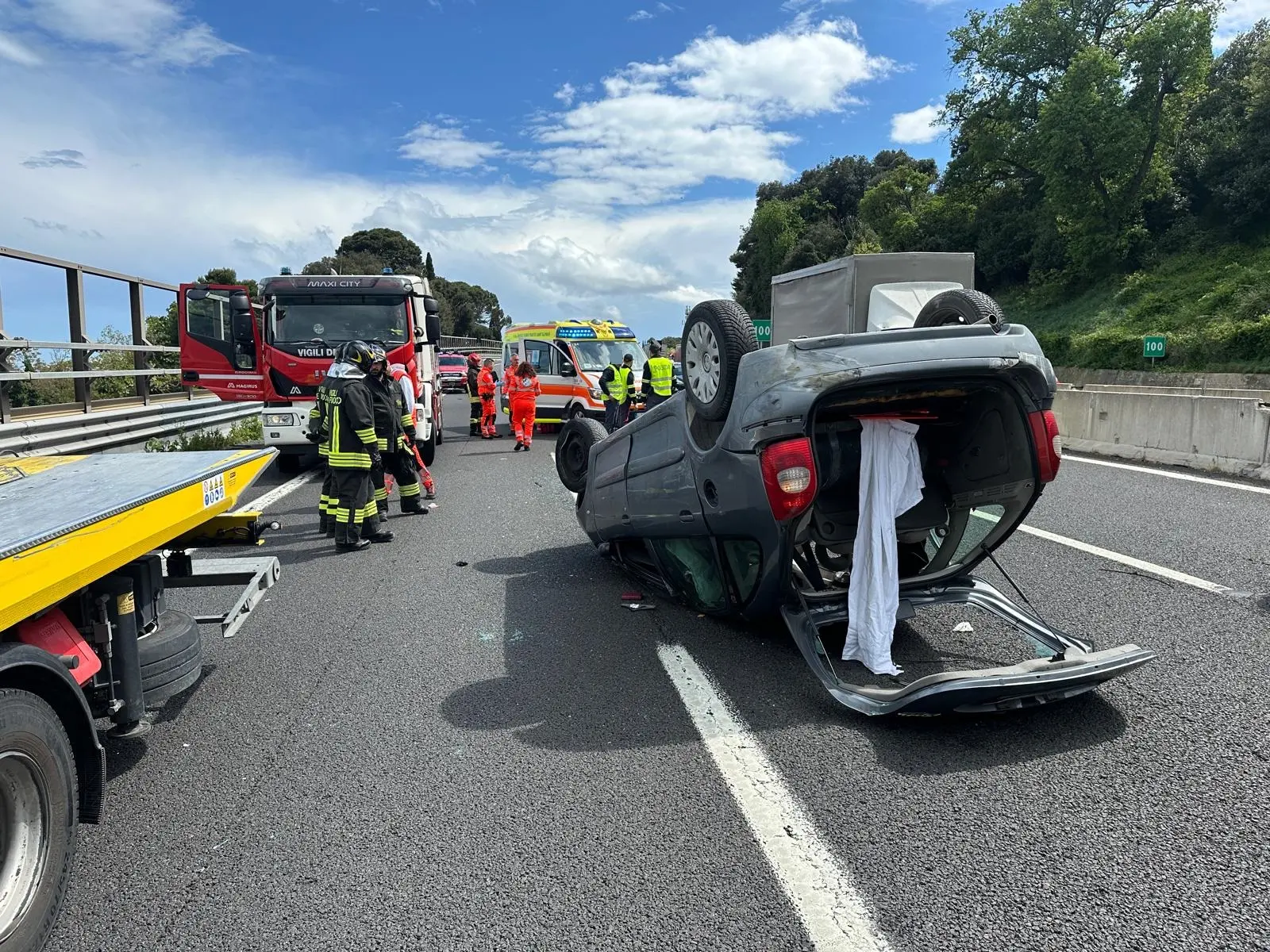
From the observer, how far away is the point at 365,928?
2.49m

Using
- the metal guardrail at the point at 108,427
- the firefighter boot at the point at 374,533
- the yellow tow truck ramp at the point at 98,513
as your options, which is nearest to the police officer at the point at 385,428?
the firefighter boot at the point at 374,533

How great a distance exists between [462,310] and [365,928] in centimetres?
9424

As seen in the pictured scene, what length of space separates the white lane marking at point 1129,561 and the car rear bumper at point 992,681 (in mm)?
934

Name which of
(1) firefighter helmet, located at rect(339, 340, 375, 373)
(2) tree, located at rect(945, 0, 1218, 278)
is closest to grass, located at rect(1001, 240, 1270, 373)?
(2) tree, located at rect(945, 0, 1218, 278)

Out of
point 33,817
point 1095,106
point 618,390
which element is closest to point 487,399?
point 618,390

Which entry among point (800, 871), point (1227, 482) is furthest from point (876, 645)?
point (1227, 482)

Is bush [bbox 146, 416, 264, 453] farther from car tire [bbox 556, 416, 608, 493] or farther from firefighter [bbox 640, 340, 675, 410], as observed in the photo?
→ firefighter [bbox 640, 340, 675, 410]

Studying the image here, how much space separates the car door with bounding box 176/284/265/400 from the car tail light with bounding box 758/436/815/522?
35.4 ft

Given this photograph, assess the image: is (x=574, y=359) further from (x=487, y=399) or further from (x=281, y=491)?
(x=281, y=491)

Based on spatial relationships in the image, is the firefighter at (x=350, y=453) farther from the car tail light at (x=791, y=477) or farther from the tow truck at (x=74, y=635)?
the car tail light at (x=791, y=477)

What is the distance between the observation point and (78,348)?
31.7 ft

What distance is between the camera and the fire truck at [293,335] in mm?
12055

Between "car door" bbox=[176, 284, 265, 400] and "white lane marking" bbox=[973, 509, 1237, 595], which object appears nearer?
"white lane marking" bbox=[973, 509, 1237, 595]

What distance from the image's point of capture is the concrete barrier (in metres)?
A: 9.92
